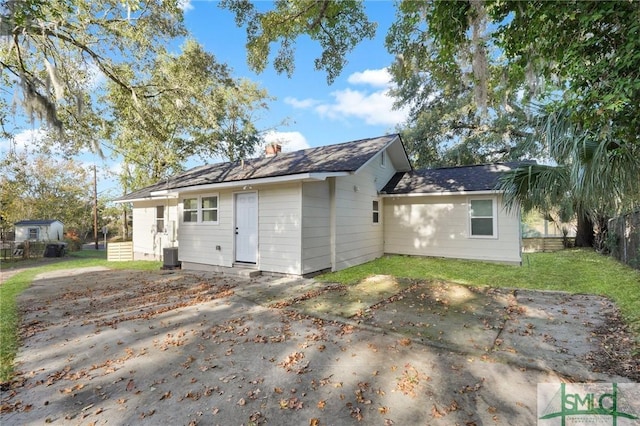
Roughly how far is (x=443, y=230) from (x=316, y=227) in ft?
17.1

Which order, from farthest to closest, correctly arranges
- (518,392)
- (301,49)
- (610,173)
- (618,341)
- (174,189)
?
(174,189)
(301,49)
(618,341)
(610,173)
(518,392)

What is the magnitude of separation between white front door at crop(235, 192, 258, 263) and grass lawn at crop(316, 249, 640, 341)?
7.28 ft

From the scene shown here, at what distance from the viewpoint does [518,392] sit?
282 cm

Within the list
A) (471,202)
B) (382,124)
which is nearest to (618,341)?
(471,202)

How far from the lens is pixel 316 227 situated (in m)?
8.38

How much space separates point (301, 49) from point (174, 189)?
600 centimetres

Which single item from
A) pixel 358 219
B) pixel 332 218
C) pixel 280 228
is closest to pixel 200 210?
pixel 280 228

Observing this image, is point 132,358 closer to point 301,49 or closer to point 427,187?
point 301,49

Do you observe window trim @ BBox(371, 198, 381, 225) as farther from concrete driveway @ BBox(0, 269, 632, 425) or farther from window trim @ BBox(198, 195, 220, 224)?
window trim @ BBox(198, 195, 220, 224)

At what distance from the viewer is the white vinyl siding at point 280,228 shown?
794 cm

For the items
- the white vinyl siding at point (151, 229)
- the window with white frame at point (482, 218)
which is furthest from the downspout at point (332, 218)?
the white vinyl siding at point (151, 229)

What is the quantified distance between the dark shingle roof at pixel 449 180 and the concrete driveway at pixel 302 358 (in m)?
4.69

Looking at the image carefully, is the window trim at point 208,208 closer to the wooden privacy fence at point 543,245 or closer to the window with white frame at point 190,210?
the window with white frame at point 190,210

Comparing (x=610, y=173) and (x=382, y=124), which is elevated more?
(x=382, y=124)
